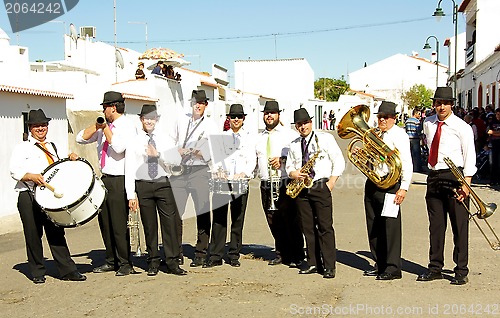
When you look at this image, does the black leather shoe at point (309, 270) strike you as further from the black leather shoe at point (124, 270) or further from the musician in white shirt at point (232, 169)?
the black leather shoe at point (124, 270)

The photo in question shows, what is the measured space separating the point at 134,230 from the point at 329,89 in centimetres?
8912

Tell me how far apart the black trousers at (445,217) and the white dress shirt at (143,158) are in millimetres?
2929

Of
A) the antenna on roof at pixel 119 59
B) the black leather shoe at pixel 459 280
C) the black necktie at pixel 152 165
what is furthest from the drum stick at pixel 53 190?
the antenna on roof at pixel 119 59

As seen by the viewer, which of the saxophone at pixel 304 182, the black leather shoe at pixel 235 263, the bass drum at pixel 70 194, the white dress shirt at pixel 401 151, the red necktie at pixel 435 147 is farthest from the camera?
the black leather shoe at pixel 235 263

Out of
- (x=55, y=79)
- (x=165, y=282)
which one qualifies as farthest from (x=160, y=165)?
(x=55, y=79)

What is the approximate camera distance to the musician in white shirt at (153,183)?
24.6 feet

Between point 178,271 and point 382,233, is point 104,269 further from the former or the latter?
point 382,233

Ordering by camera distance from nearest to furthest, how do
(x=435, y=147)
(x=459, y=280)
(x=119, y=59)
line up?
(x=459, y=280), (x=435, y=147), (x=119, y=59)

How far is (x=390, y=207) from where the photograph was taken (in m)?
7.23

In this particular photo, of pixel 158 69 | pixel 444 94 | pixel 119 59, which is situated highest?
pixel 119 59

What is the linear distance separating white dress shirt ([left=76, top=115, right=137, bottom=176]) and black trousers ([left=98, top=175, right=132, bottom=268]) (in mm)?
93

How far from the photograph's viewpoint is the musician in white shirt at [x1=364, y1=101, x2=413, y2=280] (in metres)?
7.23

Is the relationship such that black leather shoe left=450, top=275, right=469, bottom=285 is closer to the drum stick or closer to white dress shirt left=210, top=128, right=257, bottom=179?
white dress shirt left=210, top=128, right=257, bottom=179

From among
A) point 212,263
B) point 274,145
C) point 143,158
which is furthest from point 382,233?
point 143,158
